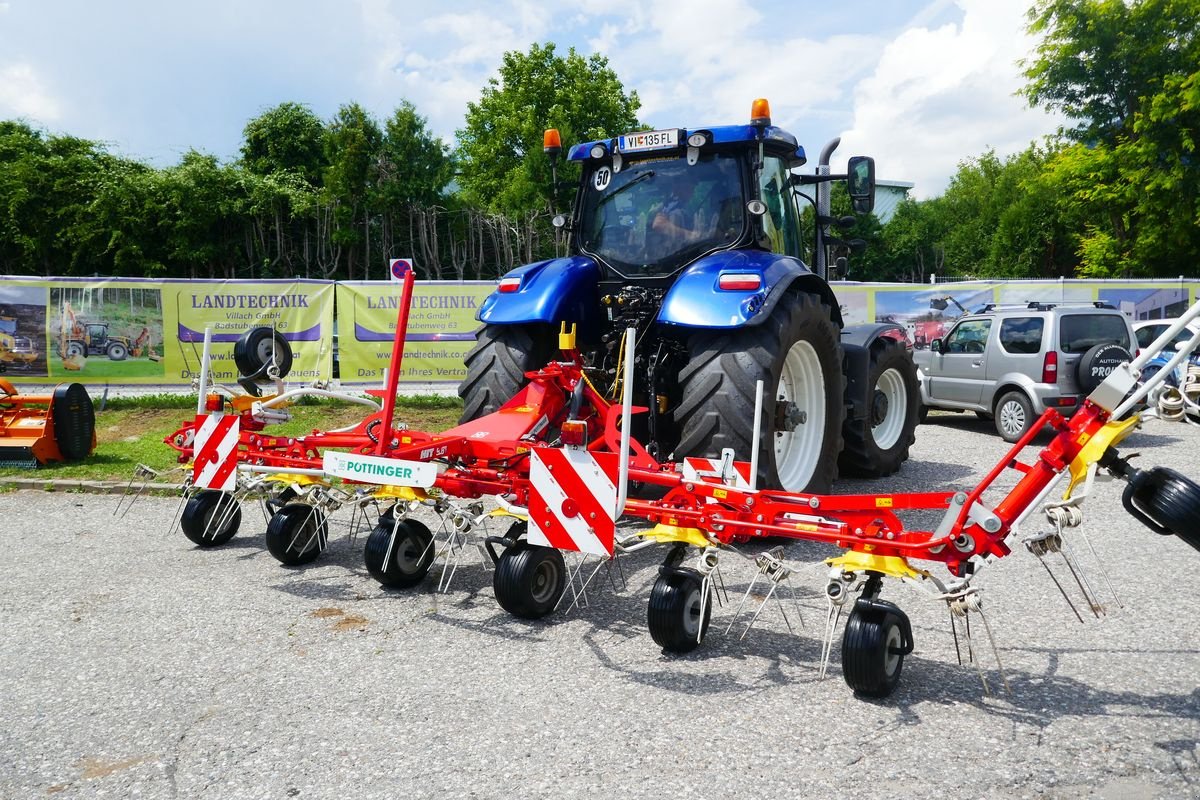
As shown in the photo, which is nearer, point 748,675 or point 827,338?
point 748,675

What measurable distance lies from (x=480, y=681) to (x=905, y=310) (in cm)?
1277

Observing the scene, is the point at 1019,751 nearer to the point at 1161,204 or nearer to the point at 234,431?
the point at 234,431

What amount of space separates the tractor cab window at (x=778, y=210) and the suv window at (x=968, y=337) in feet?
16.6

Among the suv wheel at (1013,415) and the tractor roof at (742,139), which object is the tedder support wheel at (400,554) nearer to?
the tractor roof at (742,139)

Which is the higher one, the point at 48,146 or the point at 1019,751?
the point at 48,146

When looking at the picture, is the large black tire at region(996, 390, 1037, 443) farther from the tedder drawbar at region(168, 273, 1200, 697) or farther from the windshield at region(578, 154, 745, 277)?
the windshield at region(578, 154, 745, 277)

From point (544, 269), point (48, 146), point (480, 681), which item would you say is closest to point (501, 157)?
point (48, 146)

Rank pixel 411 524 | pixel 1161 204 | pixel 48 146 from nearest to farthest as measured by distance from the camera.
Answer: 1. pixel 411 524
2. pixel 1161 204
3. pixel 48 146

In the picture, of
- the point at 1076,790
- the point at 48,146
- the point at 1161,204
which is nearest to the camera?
the point at 1076,790

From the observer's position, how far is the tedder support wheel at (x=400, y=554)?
440 cm

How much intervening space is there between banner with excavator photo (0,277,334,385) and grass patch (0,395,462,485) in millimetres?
554

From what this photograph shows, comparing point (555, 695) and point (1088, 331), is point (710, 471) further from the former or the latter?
point (1088, 331)

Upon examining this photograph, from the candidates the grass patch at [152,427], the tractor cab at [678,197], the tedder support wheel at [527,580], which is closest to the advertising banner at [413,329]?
the grass patch at [152,427]

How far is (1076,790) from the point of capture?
254cm
